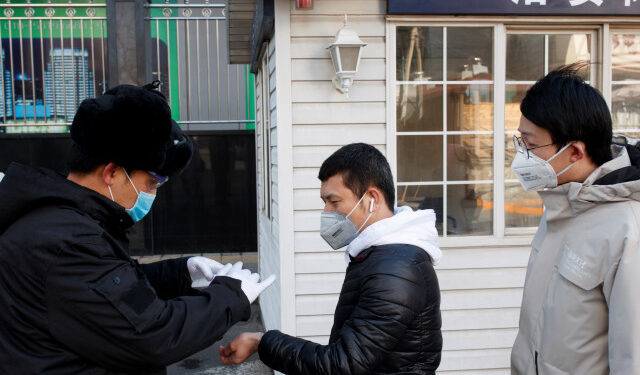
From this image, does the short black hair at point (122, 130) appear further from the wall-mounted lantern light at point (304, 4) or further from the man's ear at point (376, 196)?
the wall-mounted lantern light at point (304, 4)

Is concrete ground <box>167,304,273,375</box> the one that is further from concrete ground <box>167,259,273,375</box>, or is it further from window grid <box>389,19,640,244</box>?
window grid <box>389,19,640,244</box>

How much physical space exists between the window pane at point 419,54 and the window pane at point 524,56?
21.5 inches

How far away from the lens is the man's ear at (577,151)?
206 cm

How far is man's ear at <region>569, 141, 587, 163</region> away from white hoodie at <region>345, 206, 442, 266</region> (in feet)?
1.89

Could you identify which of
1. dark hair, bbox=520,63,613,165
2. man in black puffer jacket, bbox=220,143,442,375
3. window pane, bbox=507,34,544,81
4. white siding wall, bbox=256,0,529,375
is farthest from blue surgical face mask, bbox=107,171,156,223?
window pane, bbox=507,34,544,81

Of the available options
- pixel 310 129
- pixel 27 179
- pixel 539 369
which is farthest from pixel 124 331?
pixel 310 129

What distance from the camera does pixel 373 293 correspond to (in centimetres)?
181

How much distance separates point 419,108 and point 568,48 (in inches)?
48.4

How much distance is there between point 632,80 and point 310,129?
2.53 m

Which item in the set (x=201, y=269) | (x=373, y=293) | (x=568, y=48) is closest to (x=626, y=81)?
(x=568, y=48)

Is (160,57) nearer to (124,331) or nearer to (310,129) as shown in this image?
(310,129)

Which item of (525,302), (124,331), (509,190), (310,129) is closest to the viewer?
(124,331)

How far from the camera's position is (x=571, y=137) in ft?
6.75

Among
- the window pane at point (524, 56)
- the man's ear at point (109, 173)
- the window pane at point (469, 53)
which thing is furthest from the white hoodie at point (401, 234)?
the window pane at point (524, 56)
